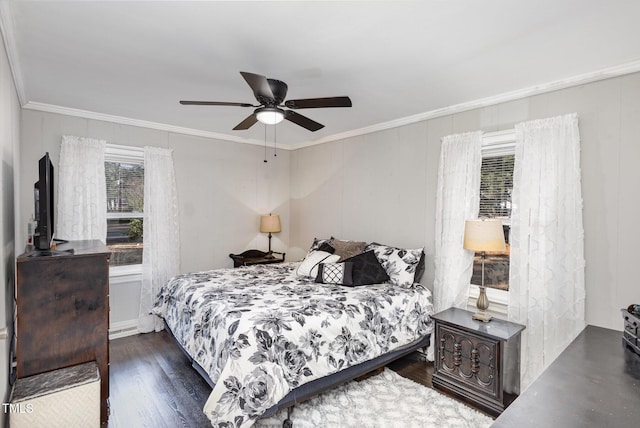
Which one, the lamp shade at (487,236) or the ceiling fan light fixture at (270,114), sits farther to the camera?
the lamp shade at (487,236)

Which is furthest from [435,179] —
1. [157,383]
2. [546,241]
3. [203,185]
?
[157,383]

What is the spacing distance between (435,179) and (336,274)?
147 centimetres

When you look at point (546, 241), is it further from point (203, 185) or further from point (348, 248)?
point (203, 185)

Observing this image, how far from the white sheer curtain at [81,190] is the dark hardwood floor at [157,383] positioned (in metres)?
1.35

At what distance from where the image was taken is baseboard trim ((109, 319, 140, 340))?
12.5 ft

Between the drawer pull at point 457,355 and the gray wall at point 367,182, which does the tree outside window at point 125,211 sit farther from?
the drawer pull at point 457,355

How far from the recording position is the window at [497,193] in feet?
9.87

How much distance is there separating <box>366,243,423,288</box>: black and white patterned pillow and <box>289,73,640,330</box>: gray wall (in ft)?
0.82

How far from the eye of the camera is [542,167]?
2.66 metres

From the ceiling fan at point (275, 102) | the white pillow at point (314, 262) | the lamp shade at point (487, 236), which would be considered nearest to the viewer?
the ceiling fan at point (275, 102)

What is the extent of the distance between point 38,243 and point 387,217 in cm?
325

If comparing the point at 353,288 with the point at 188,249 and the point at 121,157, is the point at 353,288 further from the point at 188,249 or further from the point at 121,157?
the point at 121,157

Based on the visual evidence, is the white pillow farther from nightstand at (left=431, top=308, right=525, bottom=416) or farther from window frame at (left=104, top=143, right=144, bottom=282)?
window frame at (left=104, top=143, right=144, bottom=282)

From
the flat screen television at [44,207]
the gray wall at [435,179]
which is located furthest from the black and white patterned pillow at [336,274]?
the flat screen television at [44,207]
